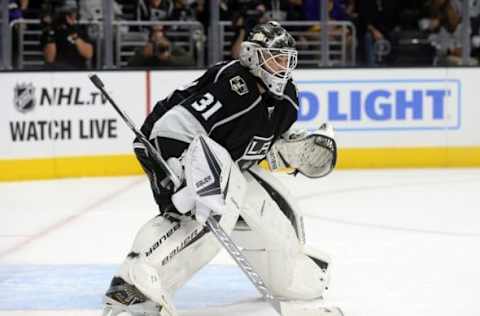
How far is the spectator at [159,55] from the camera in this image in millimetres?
8391

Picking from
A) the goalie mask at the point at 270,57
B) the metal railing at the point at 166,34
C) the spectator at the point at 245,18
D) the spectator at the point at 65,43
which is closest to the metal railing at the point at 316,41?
the spectator at the point at 245,18

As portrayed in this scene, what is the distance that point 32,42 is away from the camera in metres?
8.41

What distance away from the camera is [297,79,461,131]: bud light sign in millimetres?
8461

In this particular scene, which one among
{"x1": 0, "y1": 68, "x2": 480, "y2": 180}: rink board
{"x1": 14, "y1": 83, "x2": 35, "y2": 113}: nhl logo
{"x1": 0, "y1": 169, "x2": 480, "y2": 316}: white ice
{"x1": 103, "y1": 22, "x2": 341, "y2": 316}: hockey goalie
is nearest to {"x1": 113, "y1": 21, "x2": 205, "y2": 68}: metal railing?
{"x1": 0, "y1": 68, "x2": 480, "y2": 180}: rink board

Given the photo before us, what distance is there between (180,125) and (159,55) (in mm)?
4802

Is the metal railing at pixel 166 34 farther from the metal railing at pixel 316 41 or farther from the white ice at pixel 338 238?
the white ice at pixel 338 238

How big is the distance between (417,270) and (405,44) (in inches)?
191

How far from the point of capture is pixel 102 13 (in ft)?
27.8

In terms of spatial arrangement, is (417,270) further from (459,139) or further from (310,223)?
(459,139)

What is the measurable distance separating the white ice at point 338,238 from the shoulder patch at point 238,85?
2.62ft

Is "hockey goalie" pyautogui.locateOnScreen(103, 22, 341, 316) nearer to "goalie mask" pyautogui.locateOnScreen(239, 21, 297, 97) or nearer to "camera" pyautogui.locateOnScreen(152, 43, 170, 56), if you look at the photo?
"goalie mask" pyautogui.locateOnScreen(239, 21, 297, 97)

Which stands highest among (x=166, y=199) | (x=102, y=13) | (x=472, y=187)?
(x=102, y=13)

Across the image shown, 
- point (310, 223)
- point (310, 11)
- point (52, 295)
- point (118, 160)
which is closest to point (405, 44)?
point (310, 11)

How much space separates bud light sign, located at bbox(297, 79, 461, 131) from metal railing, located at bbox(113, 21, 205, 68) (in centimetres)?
92
